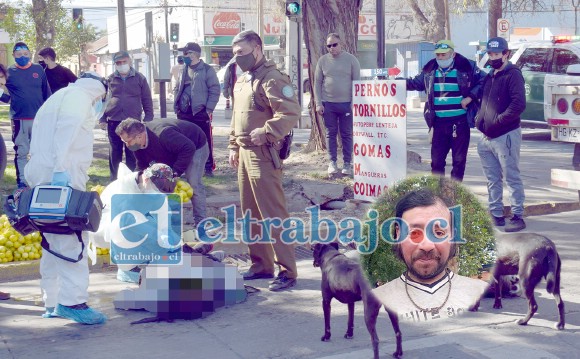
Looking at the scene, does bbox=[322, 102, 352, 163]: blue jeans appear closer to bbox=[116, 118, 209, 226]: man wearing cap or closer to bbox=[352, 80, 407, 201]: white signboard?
bbox=[352, 80, 407, 201]: white signboard

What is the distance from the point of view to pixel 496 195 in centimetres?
816

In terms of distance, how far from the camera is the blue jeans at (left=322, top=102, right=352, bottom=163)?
11.0m

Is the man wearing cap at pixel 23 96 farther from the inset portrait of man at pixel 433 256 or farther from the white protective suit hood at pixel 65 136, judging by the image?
the inset portrait of man at pixel 433 256

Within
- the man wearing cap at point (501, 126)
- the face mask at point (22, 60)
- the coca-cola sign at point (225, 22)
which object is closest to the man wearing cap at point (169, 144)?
the man wearing cap at point (501, 126)

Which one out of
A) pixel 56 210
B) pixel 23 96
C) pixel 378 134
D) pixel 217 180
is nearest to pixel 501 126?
pixel 378 134

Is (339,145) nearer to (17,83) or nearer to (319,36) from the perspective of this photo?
(319,36)

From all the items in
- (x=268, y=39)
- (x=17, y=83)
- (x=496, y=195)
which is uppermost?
(x=268, y=39)

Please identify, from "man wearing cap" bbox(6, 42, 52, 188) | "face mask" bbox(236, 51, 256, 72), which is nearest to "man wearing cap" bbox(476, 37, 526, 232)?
"face mask" bbox(236, 51, 256, 72)

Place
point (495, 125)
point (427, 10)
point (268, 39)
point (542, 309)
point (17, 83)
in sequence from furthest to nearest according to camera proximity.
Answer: point (268, 39)
point (427, 10)
point (17, 83)
point (495, 125)
point (542, 309)

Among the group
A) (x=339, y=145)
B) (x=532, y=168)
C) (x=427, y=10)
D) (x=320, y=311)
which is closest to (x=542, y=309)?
(x=320, y=311)

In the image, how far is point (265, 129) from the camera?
6156 millimetres

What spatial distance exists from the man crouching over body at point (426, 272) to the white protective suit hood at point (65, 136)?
3.93m

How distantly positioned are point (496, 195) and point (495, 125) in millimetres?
746

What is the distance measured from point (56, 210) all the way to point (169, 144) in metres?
2.27
